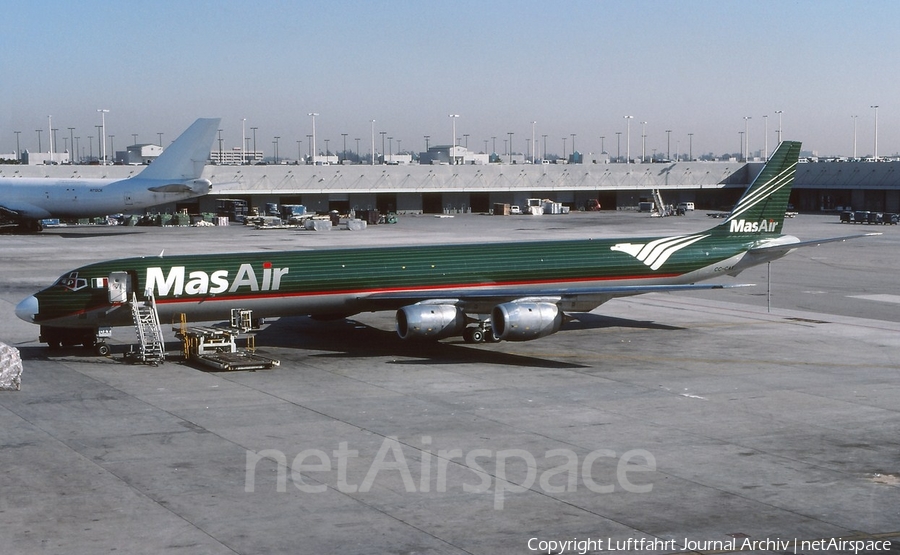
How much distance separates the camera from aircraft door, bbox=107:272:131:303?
37.2 meters

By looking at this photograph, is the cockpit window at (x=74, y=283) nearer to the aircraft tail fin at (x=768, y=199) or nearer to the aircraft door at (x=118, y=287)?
the aircraft door at (x=118, y=287)

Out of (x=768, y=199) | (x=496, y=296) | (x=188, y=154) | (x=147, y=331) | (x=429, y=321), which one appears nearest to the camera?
(x=147, y=331)

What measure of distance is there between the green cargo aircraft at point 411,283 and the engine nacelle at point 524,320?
4 centimetres

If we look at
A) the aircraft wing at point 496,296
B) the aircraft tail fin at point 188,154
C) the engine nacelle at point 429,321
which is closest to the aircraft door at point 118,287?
the aircraft wing at point 496,296

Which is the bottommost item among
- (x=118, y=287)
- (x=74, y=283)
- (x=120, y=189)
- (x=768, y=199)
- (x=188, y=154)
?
(x=118, y=287)

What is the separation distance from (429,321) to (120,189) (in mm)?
73023

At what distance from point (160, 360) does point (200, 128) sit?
6551 cm

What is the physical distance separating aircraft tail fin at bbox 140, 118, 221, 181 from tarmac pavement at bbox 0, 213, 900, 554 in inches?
2140

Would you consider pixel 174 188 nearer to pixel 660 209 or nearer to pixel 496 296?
pixel 496 296

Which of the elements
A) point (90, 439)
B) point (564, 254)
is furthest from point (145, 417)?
point (564, 254)

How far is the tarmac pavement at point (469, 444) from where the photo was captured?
19250mm

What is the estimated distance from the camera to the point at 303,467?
23516 mm

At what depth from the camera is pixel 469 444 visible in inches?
1012

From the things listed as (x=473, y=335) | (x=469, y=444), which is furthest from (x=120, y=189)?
(x=469, y=444)
